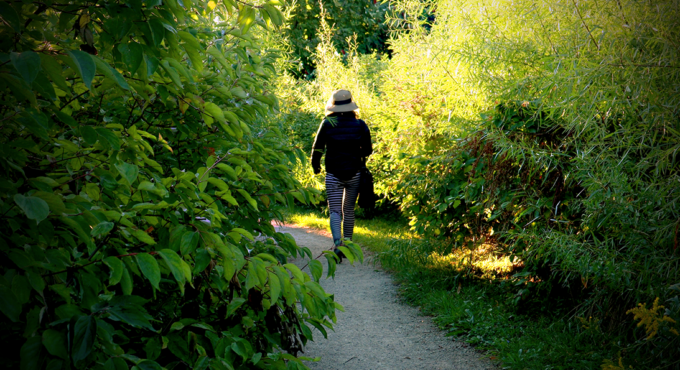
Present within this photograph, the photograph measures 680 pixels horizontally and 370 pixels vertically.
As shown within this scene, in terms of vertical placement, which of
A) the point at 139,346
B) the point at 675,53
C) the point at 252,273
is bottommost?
the point at 139,346

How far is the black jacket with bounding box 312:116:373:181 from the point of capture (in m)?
6.28

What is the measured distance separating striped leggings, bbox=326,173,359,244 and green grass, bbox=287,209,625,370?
89cm

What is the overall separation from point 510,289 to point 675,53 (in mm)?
2817

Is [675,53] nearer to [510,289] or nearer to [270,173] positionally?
[270,173]

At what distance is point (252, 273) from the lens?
1.60 metres

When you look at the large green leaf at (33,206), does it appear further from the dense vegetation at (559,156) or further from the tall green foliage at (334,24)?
the tall green foliage at (334,24)

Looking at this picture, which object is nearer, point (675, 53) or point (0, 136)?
point (0, 136)

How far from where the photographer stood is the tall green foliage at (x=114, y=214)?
1.20 meters

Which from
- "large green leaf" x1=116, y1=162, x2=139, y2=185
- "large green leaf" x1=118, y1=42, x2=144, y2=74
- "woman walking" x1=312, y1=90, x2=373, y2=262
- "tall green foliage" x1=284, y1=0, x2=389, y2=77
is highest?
"tall green foliage" x1=284, y1=0, x2=389, y2=77

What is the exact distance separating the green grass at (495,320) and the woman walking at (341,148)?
Result: 111cm

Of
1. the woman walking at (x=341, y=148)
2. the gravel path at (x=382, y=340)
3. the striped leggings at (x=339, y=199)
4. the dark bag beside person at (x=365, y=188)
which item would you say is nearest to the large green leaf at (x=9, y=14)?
the gravel path at (x=382, y=340)

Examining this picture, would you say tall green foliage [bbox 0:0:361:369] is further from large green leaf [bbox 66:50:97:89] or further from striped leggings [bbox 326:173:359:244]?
striped leggings [bbox 326:173:359:244]

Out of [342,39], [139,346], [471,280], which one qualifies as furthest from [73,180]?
[342,39]

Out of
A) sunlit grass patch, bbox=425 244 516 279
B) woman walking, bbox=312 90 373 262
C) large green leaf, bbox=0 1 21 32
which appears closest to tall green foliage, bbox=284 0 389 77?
woman walking, bbox=312 90 373 262
